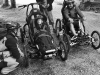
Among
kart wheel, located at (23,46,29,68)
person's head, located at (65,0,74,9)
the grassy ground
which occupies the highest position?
person's head, located at (65,0,74,9)

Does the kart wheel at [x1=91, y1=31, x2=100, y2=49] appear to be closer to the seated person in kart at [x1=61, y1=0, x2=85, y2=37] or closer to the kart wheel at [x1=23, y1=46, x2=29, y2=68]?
the seated person in kart at [x1=61, y1=0, x2=85, y2=37]

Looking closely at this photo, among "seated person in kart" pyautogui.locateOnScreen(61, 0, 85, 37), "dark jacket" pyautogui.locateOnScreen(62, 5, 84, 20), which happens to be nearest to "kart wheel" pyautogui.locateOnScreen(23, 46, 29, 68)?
"seated person in kart" pyautogui.locateOnScreen(61, 0, 85, 37)

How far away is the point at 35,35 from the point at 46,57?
82 cm

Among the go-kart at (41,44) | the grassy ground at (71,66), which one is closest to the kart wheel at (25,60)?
the go-kart at (41,44)

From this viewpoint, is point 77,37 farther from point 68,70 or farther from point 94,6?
point 94,6

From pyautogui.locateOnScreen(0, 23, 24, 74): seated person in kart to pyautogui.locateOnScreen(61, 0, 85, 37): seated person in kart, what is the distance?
213 cm

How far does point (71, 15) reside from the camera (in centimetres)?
524

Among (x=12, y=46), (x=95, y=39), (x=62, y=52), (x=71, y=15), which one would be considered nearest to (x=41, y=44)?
(x=62, y=52)

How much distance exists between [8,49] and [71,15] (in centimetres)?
288

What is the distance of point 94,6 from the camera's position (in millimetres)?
11352

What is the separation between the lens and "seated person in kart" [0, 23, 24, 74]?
317cm

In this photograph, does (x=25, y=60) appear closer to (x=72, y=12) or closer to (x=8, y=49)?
(x=8, y=49)

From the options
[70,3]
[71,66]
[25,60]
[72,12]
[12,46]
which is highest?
[70,3]

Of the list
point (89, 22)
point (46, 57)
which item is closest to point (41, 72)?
point (46, 57)
